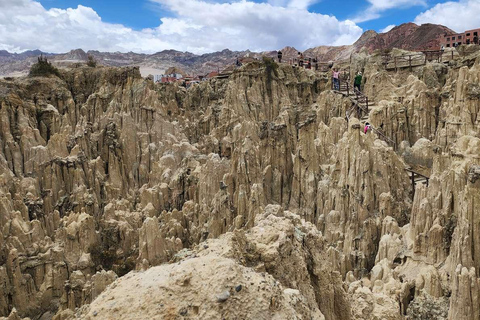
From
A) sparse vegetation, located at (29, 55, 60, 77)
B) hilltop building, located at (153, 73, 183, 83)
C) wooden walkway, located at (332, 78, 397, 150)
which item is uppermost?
hilltop building, located at (153, 73, 183, 83)

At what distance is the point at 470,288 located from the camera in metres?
9.77

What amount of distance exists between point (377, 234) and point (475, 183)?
5950 mm

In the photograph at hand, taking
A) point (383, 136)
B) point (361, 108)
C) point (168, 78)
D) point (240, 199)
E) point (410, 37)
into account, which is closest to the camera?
point (240, 199)

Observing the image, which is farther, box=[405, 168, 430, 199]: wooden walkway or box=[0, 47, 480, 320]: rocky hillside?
box=[405, 168, 430, 199]: wooden walkway

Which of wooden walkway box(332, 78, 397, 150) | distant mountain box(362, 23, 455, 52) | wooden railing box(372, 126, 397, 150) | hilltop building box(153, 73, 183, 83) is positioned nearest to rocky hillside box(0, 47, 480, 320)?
wooden railing box(372, 126, 397, 150)

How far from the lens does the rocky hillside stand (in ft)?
17.3

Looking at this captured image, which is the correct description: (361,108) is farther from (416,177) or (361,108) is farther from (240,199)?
(240,199)

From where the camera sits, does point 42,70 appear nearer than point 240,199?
No

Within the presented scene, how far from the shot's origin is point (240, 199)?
702 inches

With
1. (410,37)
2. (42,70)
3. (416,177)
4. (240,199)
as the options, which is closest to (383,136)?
(416,177)

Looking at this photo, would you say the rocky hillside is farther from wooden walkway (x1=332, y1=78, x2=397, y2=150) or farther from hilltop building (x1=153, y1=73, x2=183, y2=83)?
hilltop building (x1=153, y1=73, x2=183, y2=83)

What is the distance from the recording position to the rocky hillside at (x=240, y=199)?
208 inches

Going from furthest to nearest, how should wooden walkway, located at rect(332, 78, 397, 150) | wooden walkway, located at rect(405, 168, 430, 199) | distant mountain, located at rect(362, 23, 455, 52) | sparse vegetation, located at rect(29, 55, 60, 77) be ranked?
distant mountain, located at rect(362, 23, 455, 52) → sparse vegetation, located at rect(29, 55, 60, 77) → wooden walkway, located at rect(332, 78, 397, 150) → wooden walkway, located at rect(405, 168, 430, 199)

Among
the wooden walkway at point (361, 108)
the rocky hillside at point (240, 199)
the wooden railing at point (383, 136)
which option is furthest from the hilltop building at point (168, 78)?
the wooden railing at point (383, 136)
